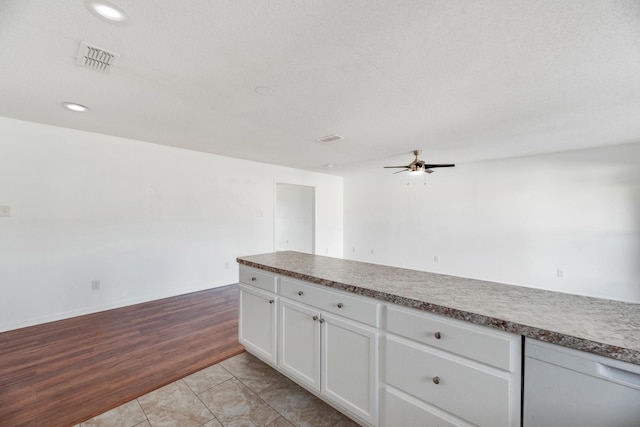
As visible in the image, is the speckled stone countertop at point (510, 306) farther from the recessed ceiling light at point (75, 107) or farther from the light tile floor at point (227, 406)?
the recessed ceiling light at point (75, 107)

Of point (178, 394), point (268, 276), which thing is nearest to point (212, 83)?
point (268, 276)

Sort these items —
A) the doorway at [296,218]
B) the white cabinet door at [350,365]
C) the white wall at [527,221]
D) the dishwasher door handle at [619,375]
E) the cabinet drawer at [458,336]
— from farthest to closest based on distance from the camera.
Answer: the doorway at [296,218] → the white wall at [527,221] → the white cabinet door at [350,365] → the cabinet drawer at [458,336] → the dishwasher door handle at [619,375]

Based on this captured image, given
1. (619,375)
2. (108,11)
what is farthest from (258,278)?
(619,375)

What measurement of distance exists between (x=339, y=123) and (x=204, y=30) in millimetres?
1716

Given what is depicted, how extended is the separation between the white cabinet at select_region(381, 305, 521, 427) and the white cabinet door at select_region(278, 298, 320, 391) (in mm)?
493

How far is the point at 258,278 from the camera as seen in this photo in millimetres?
2191

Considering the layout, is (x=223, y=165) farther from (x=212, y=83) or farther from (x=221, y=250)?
(x=212, y=83)

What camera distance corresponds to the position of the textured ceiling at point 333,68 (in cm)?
137

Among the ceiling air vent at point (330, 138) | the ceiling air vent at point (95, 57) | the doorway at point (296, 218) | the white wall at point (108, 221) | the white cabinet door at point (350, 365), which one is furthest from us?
the doorway at point (296, 218)

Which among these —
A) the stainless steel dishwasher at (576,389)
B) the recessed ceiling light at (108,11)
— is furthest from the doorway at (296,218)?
the stainless steel dishwasher at (576,389)

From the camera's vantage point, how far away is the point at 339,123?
2963mm

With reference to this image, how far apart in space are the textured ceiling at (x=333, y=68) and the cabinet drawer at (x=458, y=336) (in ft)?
4.99

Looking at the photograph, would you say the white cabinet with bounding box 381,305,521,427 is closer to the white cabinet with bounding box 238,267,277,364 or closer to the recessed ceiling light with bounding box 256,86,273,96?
the white cabinet with bounding box 238,267,277,364

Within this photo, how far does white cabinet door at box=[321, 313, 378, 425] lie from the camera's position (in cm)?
147
